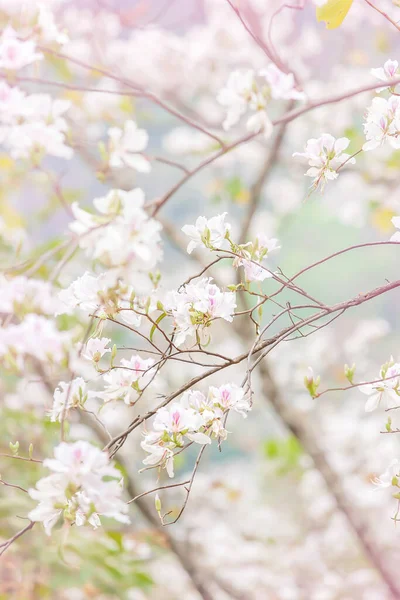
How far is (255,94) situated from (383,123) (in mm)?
139

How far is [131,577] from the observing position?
116 cm

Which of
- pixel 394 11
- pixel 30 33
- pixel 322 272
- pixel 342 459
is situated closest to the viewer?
pixel 30 33

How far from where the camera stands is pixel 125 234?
0.39 m

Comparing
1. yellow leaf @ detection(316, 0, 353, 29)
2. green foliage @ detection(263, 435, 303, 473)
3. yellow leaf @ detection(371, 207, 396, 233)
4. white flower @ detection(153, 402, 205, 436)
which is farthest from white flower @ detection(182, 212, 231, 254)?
green foliage @ detection(263, 435, 303, 473)

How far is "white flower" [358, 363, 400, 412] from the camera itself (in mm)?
535

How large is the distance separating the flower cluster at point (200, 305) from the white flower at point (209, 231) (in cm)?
3

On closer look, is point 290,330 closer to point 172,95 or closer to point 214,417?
point 214,417

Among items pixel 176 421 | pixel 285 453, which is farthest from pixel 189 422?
pixel 285 453

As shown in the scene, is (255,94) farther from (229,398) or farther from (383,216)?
(383,216)

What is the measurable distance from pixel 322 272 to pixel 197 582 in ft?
6.81

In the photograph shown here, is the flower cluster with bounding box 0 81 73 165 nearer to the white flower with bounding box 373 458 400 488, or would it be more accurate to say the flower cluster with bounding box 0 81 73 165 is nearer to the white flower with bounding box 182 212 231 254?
the white flower with bounding box 182 212 231 254

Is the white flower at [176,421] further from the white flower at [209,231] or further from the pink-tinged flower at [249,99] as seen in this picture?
the pink-tinged flower at [249,99]

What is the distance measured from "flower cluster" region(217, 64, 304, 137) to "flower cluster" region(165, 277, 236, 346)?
189 mm

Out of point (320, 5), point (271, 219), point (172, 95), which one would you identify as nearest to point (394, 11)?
point (172, 95)
